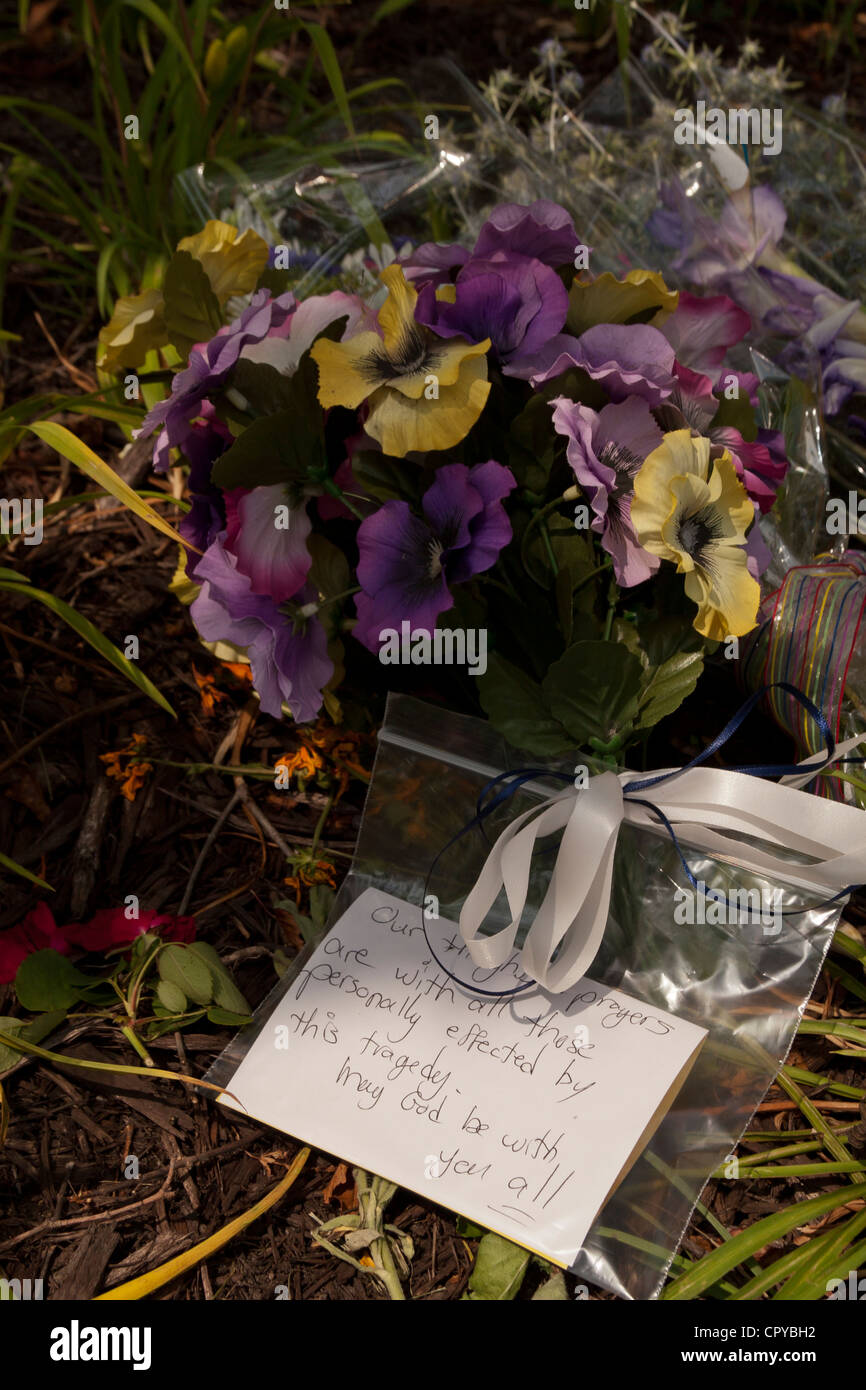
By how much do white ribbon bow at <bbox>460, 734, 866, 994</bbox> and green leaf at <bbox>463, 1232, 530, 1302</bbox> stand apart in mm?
198

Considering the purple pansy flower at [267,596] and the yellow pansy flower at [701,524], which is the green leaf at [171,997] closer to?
the purple pansy flower at [267,596]

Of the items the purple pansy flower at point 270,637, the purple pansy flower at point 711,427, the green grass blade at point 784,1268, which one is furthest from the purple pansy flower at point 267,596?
the green grass blade at point 784,1268

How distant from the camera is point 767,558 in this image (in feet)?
3.29

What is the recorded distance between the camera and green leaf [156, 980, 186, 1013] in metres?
0.97

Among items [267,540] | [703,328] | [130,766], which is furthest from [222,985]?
[703,328]

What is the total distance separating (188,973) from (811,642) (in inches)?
25.4

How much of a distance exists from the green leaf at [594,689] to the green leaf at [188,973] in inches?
15.0

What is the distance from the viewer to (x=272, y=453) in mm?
881

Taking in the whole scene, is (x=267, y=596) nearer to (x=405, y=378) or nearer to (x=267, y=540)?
(x=267, y=540)

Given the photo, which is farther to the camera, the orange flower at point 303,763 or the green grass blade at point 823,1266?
the orange flower at point 303,763

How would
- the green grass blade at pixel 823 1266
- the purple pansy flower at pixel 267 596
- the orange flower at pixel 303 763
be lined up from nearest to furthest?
the green grass blade at pixel 823 1266
the purple pansy flower at pixel 267 596
the orange flower at pixel 303 763

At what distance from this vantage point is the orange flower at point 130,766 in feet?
3.79

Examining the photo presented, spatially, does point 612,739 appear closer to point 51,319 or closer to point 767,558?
point 767,558

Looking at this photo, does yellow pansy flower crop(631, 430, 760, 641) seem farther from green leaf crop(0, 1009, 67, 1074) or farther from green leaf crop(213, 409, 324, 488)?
green leaf crop(0, 1009, 67, 1074)
